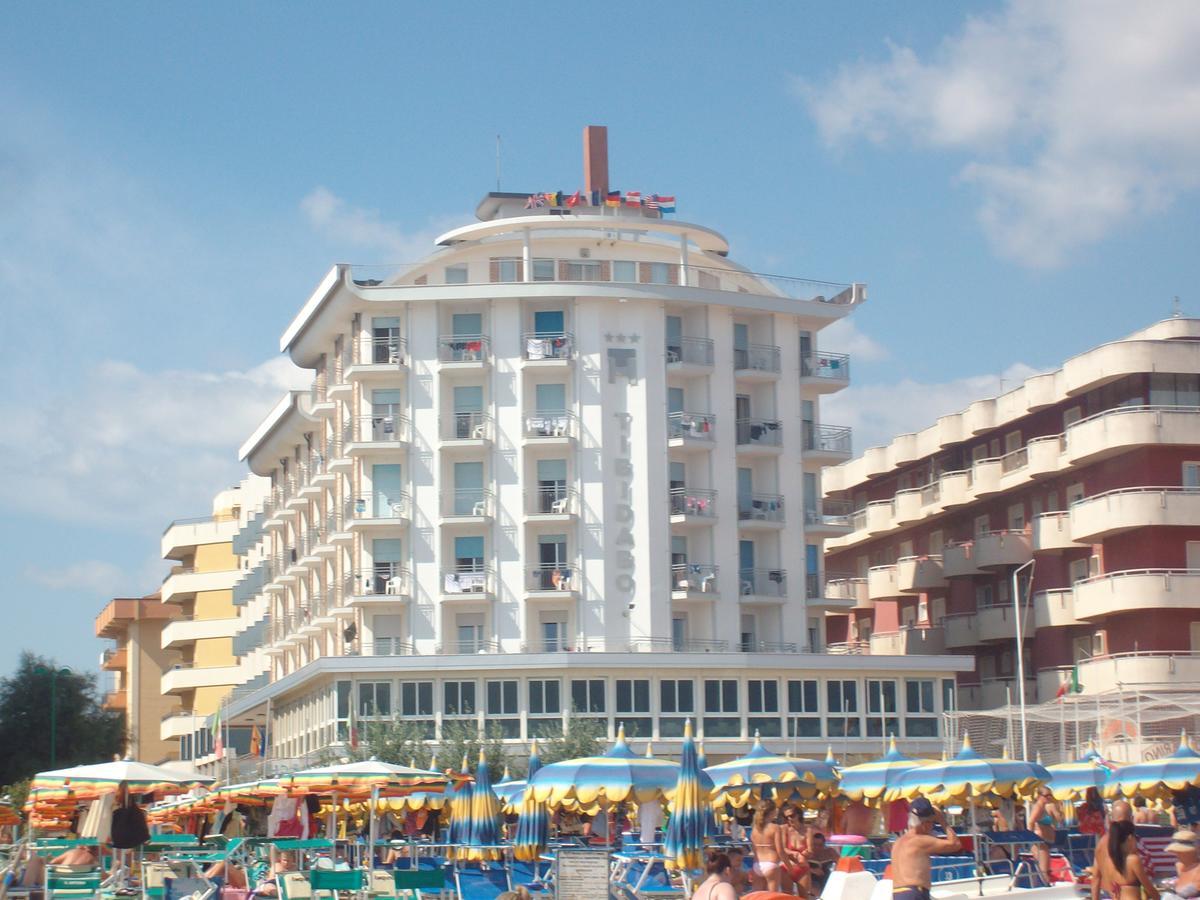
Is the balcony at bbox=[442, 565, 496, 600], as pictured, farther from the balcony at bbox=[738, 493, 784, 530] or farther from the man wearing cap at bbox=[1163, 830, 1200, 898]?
the man wearing cap at bbox=[1163, 830, 1200, 898]

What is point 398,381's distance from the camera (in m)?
63.5

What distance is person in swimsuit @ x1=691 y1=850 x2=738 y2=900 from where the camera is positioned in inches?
731

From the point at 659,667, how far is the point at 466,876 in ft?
110

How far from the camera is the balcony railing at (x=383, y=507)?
6269 cm

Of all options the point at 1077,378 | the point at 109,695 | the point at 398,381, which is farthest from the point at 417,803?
the point at 109,695

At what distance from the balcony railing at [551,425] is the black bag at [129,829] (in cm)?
3654

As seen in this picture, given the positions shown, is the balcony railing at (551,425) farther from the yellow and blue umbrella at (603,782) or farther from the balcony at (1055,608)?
the yellow and blue umbrella at (603,782)

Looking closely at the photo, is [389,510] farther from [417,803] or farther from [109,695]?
[109,695]

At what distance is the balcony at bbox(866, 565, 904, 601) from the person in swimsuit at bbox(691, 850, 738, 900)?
52705mm

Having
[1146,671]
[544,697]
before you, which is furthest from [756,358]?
[1146,671]

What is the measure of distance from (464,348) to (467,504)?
5.19 metres

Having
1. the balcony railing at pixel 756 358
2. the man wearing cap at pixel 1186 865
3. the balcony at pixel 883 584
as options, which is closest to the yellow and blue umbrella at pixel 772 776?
the man wearing cap at pixel 1186 865

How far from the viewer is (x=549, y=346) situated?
62.2m

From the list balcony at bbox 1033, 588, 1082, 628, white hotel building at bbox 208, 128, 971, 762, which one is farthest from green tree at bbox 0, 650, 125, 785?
balcony at bbox 1033, 588, 1082, 628
